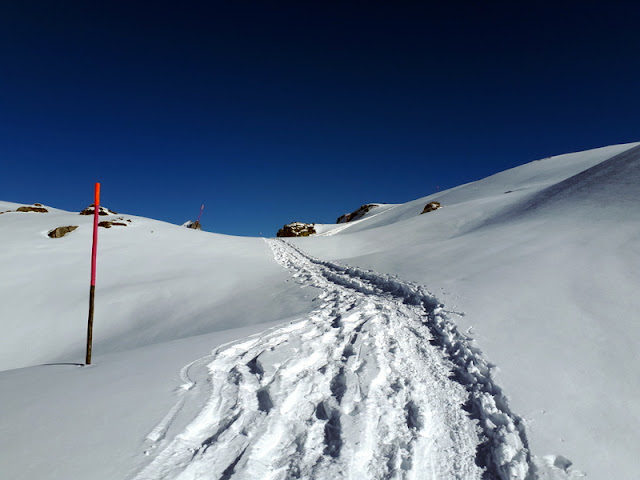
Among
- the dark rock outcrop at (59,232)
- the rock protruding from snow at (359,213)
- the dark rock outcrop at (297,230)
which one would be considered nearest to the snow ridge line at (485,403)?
the dark rock outcrop at (59,232)

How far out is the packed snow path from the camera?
2602 mm

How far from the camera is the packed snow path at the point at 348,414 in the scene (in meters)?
2.60

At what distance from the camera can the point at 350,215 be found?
90.4 m

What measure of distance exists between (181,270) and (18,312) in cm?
561

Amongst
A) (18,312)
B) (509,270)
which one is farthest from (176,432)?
(18,312)

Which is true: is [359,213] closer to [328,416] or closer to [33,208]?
[33,208]

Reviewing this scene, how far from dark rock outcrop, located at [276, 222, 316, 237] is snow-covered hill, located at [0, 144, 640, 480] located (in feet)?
150

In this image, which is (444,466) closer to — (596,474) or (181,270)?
(596,474)

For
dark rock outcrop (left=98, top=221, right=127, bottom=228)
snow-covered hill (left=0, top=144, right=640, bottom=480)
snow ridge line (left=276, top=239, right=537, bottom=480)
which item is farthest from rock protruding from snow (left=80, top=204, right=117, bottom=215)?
snow ridge line (left=276, top=239, right=537, bottom=480)

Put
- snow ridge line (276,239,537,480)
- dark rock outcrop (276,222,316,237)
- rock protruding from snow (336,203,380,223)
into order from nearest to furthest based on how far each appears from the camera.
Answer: snow ridge line (276,239,537,480), dark rock outcrop (276,222,316,237), rock protruding from snow (336,203,380,223)

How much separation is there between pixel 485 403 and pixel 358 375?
1.44 metres

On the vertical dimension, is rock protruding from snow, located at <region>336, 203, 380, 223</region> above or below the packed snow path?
above

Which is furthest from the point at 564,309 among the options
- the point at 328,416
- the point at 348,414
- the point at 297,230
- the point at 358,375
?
the point at 297,230

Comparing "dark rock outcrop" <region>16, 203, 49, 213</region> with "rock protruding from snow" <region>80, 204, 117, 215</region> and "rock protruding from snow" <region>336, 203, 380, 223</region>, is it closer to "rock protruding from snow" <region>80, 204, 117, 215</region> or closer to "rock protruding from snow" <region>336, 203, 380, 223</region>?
"rock protruding from snow" <region>80, 204, 117, 215</region>
